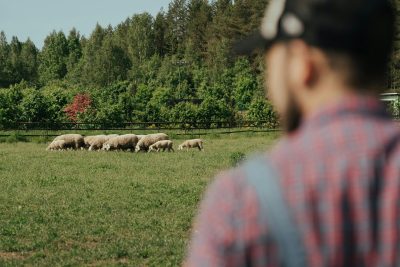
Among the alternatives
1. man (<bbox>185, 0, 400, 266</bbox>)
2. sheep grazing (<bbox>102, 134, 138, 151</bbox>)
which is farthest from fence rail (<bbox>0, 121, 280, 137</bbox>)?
man (<bbox>185, 0, 400, 266</bbox>)

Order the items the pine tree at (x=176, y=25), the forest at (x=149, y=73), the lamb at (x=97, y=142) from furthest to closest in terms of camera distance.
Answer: the pine tree at (x=176, y=25) < the forest at (x=149, y=73) < the lamb at (x=97, y=142)

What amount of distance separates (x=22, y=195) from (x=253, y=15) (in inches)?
2773

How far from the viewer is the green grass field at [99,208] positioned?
33.7 ft

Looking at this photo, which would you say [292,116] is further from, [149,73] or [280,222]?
[149,73]

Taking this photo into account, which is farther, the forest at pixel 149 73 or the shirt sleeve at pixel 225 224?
the forest at pixel 149 73

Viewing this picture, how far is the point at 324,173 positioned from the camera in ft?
4.70

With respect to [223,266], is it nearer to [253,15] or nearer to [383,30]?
[383,30]

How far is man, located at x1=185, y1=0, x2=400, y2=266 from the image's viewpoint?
55.4 inches

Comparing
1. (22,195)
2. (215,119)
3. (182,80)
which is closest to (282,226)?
(22,195)

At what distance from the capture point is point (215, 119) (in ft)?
179

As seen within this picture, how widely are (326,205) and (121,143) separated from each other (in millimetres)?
32692

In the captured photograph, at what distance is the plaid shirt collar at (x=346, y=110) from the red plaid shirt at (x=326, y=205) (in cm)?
1

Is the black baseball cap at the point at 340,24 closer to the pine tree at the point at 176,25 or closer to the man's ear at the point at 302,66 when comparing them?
the man's ear at the point at 302,66

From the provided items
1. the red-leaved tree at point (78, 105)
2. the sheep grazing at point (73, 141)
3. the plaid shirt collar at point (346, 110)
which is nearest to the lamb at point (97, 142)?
the sheep grazing at point (73, 141)
